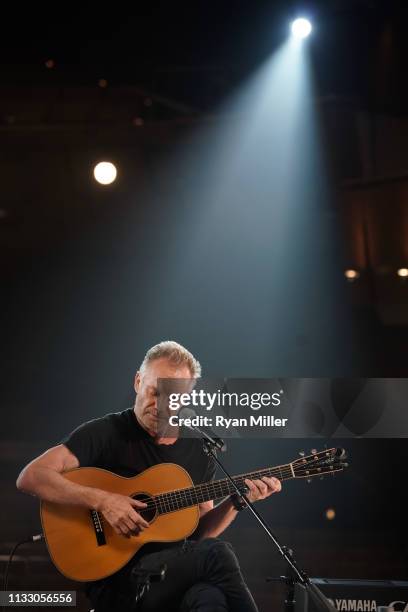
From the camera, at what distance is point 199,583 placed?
8.27 ft

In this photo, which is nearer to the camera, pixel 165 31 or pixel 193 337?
pixel 193 337

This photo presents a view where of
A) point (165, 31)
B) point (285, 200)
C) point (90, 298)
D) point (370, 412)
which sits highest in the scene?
point (165, 31)

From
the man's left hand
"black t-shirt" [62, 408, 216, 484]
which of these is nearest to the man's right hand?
"black t-shirt" [62, 408, 216, 484]

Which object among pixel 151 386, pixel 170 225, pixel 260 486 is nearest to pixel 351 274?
pixel 170 225

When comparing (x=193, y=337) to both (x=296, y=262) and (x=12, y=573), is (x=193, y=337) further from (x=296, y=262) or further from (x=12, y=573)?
(x=12, y=573)

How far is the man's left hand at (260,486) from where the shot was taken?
112 inches

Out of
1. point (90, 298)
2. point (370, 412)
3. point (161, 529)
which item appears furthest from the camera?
point (90, 298)

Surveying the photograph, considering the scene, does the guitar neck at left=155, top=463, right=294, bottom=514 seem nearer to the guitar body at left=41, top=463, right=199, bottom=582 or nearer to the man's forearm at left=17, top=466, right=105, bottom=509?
the guitar body at left=41, top=463, right=199, bottom=582

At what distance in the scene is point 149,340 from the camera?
11.8 feet

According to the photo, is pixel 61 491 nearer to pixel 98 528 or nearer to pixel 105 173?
pixel 98 528

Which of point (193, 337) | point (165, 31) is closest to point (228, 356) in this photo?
point (193, 337)

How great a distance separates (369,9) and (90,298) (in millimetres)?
2125

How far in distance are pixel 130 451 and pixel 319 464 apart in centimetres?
77

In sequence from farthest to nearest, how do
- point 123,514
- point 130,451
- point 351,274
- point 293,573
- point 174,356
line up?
point 351,274 → point 174,356 → point 130,451 → point 123,514 → point 293,573
